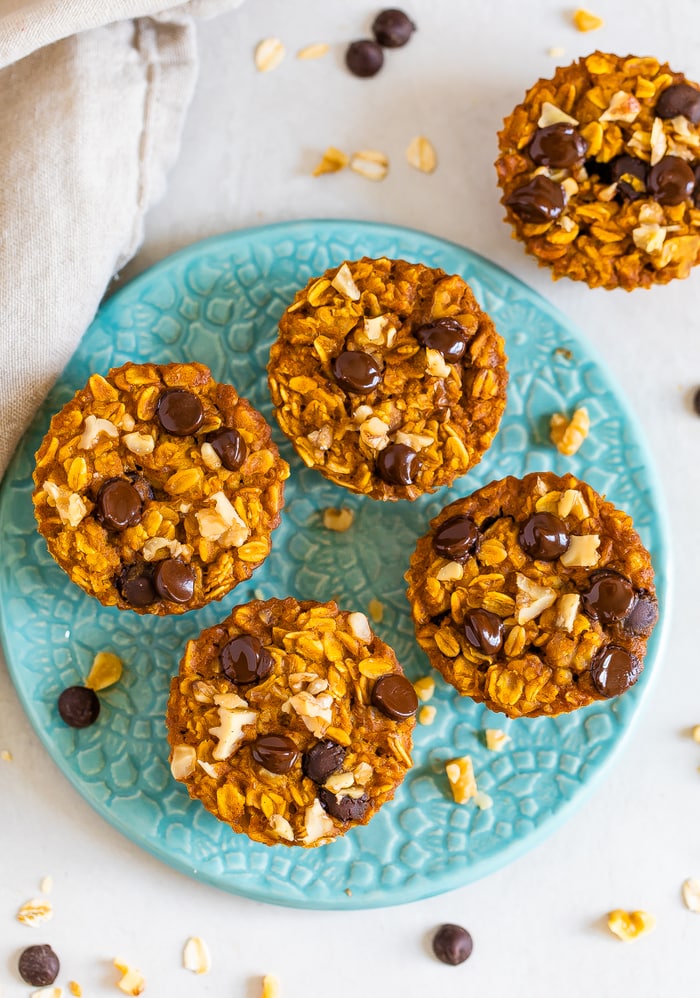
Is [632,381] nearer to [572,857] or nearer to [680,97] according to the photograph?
[680,97]

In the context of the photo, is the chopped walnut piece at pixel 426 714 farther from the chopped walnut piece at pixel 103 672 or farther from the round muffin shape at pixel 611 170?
the round muffin shape at pixel 611 170

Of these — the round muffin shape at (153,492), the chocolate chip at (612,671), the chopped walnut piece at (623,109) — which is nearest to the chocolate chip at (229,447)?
the round muffin shape at (153,492)

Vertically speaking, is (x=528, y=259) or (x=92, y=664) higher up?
(x=528, y=259)

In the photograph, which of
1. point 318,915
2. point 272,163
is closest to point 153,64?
point 272,163

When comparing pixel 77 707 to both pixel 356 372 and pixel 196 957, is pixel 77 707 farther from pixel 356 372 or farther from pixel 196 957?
pixel 356 372

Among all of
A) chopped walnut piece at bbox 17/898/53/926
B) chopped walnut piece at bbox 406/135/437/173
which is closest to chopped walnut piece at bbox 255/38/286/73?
chopped walnut piece at bbox 406/135/437/173

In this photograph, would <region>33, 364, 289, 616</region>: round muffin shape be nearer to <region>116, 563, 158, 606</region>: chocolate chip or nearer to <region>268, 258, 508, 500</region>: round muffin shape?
<region>116, 563, 158, 606</region>: chocolate chip

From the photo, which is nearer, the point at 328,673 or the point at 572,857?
the point at 328,673
